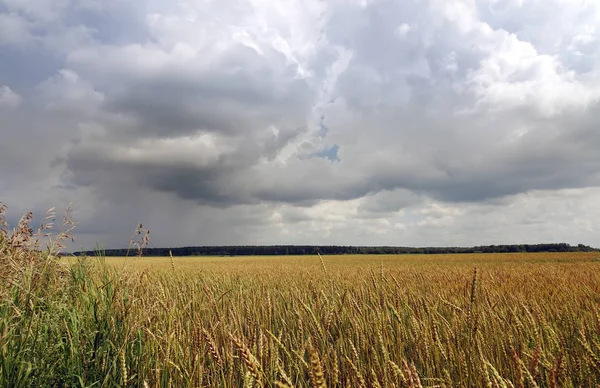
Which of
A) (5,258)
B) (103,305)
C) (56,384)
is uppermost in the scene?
(5,258)

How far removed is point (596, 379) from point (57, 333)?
182 inches

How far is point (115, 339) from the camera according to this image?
3.45 m

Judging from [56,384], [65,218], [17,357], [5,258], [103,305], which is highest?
[65,218]

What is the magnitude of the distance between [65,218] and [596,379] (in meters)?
6.32

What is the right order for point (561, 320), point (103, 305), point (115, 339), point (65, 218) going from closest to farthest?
point (115, 339) < point (103, 305) < point (561, 320) < point (65, 218)

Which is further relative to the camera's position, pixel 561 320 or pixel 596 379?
pixel 561 320

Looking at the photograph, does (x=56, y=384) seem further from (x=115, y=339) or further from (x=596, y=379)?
(x=596, y=379)

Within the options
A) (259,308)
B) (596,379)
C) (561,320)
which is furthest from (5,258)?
(561,320)

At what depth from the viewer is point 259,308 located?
18.1 ft

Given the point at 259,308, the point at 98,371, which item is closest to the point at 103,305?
the point at 98,371

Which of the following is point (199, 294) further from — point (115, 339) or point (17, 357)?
point (17, 357)

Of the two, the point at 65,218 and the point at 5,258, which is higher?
the point at 65,218

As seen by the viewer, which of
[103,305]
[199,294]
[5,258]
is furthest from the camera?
[199,294]

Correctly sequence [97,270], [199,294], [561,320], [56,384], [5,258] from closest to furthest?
[56,384]
[561,320]
[5,258]
[97,270]
[199,294]
